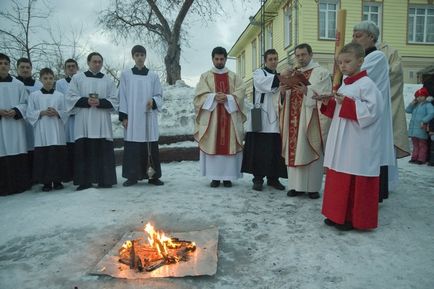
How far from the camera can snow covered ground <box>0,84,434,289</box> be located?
2984mm

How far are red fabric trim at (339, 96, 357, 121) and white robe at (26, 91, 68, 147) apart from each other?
469 cm

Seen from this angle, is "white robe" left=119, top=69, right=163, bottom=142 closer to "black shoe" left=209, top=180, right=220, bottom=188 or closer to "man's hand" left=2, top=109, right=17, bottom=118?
"black shoe" left=209, top=180, right=220, bottom=188

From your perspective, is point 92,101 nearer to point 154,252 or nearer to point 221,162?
point 221,162

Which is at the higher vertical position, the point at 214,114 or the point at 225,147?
the point at 214,114

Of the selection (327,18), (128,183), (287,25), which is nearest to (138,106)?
(128,183)

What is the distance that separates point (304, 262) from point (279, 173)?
9.35 ft

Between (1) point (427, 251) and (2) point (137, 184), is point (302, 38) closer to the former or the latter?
(2) point (137, 184)

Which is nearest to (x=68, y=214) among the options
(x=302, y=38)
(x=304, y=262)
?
(x=304, y=262)

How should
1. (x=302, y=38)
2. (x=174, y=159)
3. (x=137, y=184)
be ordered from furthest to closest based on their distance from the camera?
(x=302, y=38) < (x=174, y=159) < (x=137, y=184)

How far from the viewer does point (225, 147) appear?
623cm

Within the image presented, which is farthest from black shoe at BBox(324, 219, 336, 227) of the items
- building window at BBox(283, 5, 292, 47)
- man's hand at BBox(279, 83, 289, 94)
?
building window at BBox(283, 5, 292, 47)

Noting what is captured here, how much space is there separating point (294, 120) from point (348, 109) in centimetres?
166

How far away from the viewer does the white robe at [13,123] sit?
6.12 m

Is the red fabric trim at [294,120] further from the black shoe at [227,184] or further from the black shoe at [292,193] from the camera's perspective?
the black shoe at [227,184]
